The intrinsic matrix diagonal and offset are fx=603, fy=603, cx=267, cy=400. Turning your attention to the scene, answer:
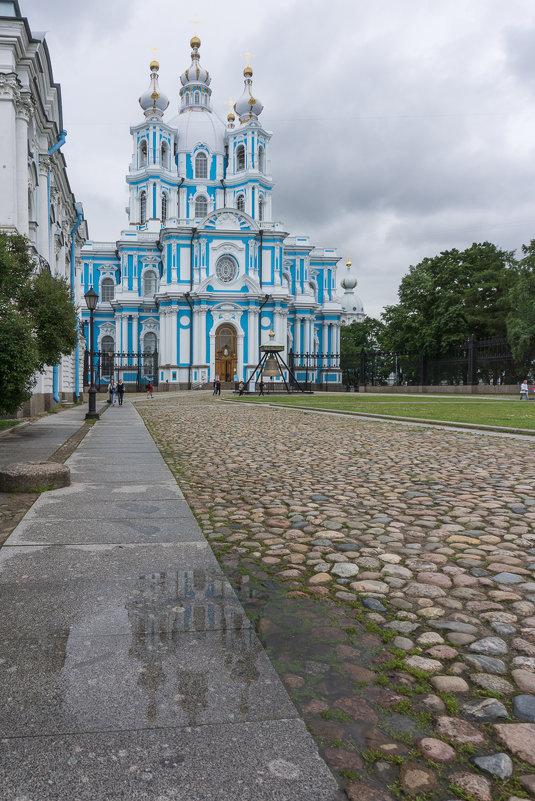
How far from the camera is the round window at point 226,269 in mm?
57156

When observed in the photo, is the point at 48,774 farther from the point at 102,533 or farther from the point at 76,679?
the point at 102,533

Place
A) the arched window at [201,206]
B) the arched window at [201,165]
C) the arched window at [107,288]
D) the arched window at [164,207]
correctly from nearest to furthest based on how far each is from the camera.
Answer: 1. the arched window at [164,207]
2. the arched window at [201,206]
3. the arched window at [201,165]
4. the arched window at [107,288]

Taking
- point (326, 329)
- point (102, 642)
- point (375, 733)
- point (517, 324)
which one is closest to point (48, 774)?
point (102, 642)

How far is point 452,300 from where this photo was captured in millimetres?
51375

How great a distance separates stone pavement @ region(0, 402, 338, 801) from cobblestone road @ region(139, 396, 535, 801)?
20 cm

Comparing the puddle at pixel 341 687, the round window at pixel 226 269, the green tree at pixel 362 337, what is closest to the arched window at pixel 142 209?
the round window at pixel 226 269

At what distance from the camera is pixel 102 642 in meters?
2.59

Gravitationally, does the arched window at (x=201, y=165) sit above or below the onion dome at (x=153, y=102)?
below

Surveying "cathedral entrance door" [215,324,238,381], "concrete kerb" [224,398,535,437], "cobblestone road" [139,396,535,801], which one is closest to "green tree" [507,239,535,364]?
"concrete kerb" [224,398,535,437]

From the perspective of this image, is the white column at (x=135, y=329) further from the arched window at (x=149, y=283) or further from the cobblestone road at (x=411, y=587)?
the cobblestone road at (x=411, y=587)

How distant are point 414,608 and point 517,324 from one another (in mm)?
38904

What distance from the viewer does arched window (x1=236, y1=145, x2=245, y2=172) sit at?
63.9m

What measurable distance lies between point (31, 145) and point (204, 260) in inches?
1472

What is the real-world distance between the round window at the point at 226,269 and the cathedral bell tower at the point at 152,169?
30.7 feet
